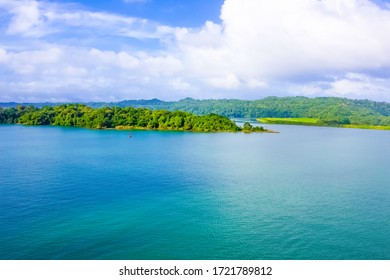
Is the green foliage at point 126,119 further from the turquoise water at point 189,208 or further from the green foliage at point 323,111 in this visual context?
the green foliage at point 323,111

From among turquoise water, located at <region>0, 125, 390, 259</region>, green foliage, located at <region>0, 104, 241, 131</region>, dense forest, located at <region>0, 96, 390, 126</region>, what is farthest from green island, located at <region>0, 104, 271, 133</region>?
dense forest, located at <region>0, 96, 390, 126</region>

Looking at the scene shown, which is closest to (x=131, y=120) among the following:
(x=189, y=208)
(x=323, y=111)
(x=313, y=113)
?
(x=189, y=208)

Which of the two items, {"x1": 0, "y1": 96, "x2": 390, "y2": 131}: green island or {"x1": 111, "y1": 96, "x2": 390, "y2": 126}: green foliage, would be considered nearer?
{"x1": 0, "y1": 96, "x2": 390, "y2": 131}: green island

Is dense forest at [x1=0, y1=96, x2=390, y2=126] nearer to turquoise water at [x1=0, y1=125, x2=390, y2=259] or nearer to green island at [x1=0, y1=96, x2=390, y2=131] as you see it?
green island at [x1=0, y1=96, x2=390, y2=131]

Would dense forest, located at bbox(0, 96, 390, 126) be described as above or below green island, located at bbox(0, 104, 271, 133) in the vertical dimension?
above

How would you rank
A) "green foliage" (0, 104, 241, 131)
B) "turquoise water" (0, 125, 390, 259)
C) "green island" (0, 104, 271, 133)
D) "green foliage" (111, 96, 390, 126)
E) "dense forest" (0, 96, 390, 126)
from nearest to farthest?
"turquoise water" (0, 125, 390, 259), "green island" (0, 104, 271, 133), "green foliage" (0, 104, 241, 131), "green foliage" (111, 96, 390, 126), "dense forest" (0, 96, 390, 126)

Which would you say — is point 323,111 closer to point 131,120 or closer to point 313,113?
point 313,113

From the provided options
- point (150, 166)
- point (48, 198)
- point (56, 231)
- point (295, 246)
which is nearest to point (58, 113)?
point (150, 166)

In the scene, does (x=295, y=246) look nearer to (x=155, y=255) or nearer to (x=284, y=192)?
(x=155, y=255)

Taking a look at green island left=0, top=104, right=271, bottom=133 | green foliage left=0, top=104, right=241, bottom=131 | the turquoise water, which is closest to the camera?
the turquoise water
